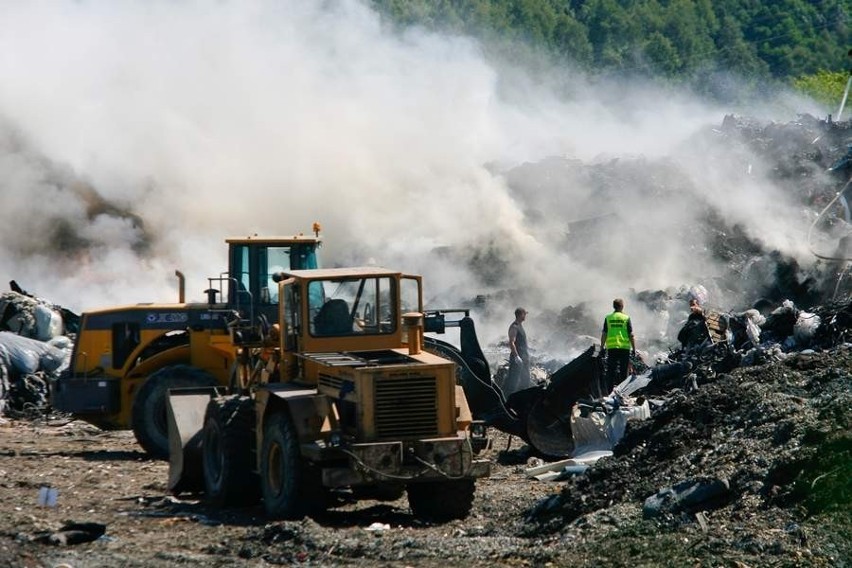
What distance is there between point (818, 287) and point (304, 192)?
13.0 metres

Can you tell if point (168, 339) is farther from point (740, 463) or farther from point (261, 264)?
point (740, 463)

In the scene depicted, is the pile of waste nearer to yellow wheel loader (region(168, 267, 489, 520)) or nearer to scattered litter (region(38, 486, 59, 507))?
yellow wheel loader (region(168, 267, 489, 520))

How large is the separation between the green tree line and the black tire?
128 ft

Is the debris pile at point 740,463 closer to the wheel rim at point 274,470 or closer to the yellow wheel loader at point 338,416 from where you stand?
the yellow wheel loader at point 338,416

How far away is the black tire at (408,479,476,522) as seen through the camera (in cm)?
1236

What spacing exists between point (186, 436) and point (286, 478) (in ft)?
8.17

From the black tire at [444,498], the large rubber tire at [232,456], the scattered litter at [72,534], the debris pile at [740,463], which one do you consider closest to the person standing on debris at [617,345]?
the debris pile at [740,463]

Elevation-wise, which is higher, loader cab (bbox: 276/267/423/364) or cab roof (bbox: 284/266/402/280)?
cab roof (bbox: 284/266/402/280)

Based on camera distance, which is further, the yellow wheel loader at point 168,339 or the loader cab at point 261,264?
the loader cab at point 261,264

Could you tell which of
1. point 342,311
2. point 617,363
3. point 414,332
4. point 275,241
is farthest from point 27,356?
point 414,332

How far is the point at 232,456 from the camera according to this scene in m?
13.4

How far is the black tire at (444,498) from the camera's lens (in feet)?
40.5

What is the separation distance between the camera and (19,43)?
3188cm

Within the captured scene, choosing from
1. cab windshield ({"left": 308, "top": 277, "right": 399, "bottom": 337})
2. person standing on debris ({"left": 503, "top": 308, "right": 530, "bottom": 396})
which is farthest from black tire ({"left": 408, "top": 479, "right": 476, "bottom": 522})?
person standing on debris ({"left": 503, "top": 308, "right": 530, "bottom": 396})
